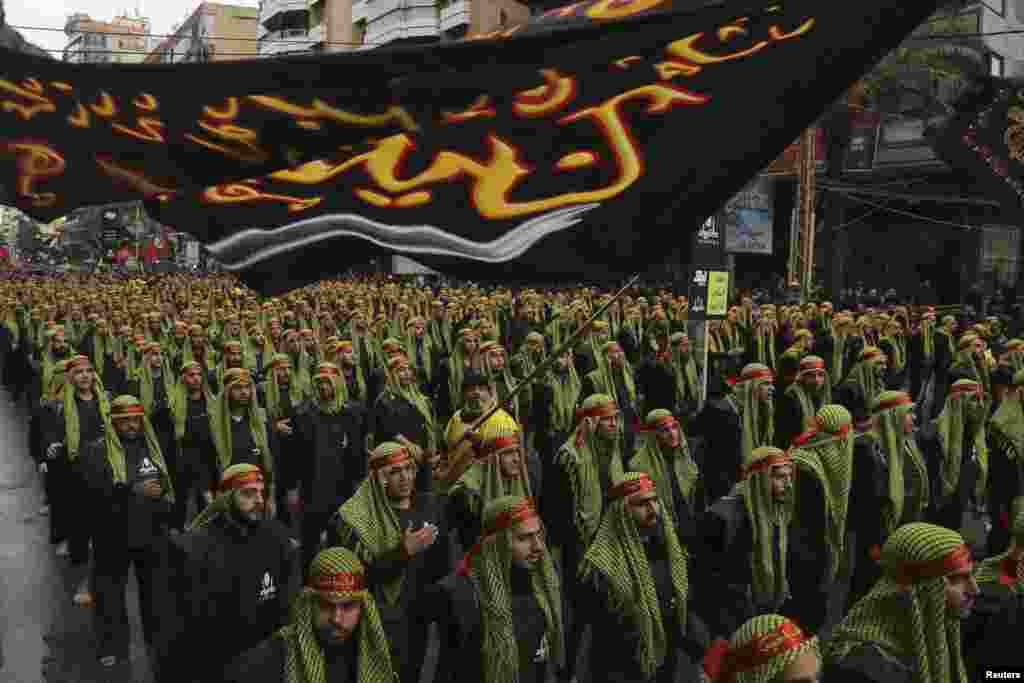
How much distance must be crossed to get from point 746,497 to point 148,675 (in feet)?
11.4

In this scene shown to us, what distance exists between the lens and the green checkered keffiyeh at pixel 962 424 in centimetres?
649

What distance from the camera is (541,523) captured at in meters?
4.04

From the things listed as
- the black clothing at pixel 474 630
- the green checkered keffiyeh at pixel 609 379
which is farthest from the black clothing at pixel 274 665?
the green checkered keffiyeh at pixel 609 379

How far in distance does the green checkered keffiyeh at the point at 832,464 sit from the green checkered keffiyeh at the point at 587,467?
1137 millimetres

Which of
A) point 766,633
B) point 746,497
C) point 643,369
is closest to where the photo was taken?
point 766,633

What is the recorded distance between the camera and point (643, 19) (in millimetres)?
2760

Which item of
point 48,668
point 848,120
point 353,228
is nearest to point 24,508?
point 48,668

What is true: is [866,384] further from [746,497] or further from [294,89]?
[294,89]

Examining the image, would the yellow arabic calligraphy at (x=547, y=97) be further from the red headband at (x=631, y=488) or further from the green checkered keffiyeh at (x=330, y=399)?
the green checkered keffiyeh at (x=330, y=399)

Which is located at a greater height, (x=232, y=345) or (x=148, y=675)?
(x=232, y=345)

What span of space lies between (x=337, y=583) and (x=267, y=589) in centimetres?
101

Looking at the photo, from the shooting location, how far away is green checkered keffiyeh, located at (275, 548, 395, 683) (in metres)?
3.09

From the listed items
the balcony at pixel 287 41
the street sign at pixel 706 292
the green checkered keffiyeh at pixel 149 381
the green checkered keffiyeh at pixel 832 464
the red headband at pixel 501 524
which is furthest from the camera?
the balcony at pixel 287 41

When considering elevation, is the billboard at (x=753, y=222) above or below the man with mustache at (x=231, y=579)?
above
